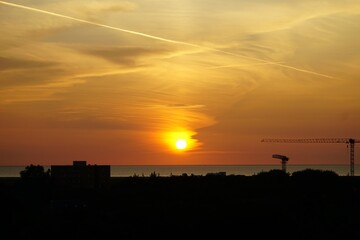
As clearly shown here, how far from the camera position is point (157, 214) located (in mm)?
82312

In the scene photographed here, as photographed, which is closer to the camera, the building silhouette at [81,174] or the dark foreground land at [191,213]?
the dark foreground land at [191,213]

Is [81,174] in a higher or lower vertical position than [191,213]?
higher

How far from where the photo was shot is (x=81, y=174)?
179 meters

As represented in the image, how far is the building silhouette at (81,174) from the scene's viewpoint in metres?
176

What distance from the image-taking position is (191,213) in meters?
83.6

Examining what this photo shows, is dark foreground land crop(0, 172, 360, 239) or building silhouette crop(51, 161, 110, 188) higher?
building silhouette crop(51, 161, 110, 188)

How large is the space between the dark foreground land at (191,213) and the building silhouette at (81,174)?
45683 mm

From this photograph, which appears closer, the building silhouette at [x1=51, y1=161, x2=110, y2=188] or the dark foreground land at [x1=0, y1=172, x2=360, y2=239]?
the dark foreground land at [x1=0, y1=172, x2=360, y2=239]

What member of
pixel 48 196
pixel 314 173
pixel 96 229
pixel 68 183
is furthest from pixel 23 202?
pixel 68 183

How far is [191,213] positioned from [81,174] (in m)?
99.8

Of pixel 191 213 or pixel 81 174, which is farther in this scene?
pixel 81 174

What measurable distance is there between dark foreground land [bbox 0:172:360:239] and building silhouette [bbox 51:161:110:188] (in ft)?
150

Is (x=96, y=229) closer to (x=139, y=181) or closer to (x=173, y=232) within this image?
(x=173, y=232)

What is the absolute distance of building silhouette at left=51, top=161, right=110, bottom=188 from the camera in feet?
576
